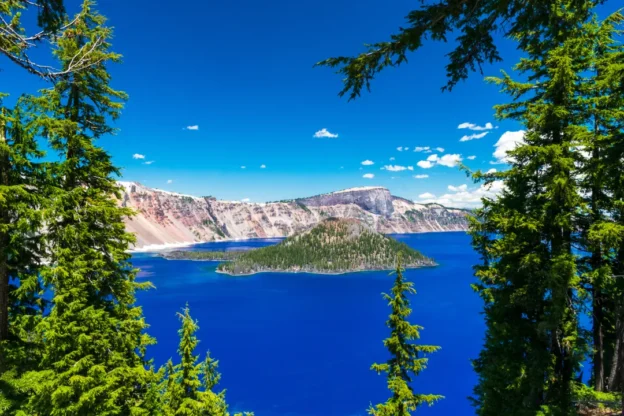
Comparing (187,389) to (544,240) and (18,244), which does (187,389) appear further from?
(544,240)

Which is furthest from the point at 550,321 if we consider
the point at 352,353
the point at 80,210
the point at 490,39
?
the point at 352,353

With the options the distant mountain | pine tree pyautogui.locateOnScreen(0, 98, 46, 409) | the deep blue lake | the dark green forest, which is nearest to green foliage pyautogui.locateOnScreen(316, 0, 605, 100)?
the dark green forest

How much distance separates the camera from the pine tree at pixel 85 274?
9.37m

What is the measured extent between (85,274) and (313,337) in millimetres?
70702

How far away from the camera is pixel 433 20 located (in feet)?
16.3

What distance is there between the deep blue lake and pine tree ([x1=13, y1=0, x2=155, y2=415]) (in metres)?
41.8

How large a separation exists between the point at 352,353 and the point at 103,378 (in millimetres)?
61536

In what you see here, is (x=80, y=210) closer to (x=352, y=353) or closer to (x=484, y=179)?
(x=484, y=179)

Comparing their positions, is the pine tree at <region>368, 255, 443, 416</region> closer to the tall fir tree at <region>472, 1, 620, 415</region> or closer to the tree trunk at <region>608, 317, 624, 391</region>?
the tall fir tree at <region>472, 1, 620, 415</region>

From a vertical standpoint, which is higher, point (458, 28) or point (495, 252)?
point (458, 28)

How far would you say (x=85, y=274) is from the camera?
10180mm

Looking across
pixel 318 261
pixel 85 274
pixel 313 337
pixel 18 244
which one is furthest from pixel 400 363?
pixel 318 261

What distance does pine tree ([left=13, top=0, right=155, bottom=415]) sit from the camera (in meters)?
9.37

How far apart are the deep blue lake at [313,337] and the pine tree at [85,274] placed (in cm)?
4182
